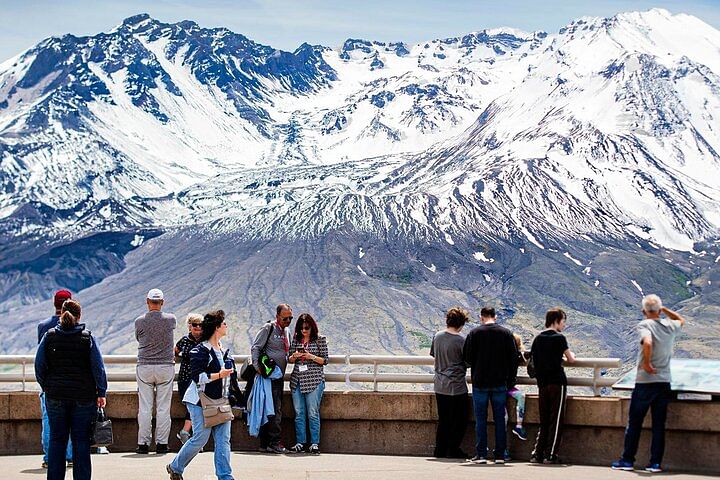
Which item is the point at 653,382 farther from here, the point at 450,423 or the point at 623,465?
the point at 450,423

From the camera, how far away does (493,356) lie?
63.1ft

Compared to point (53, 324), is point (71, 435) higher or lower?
lower

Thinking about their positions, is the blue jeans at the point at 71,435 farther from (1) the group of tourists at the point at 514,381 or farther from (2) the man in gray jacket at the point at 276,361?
(1) the group of tourists at the point at 514,381

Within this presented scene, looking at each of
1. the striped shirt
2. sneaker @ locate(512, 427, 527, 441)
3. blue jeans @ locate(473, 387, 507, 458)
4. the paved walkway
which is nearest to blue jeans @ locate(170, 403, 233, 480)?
the paved walkway

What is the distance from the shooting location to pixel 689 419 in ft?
60.5

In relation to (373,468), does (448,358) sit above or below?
above

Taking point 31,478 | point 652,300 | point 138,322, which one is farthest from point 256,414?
point 652,300

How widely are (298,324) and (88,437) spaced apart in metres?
5.04

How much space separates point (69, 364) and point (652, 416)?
7342 mm

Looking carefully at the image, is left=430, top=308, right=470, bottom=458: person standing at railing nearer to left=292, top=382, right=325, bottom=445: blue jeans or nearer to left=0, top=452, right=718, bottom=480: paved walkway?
left=0, top=452, right=718, bottom=480: paved walkway

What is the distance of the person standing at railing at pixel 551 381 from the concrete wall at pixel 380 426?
44cm

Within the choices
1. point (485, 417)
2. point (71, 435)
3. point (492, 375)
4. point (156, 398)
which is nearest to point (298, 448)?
point (156, 398)

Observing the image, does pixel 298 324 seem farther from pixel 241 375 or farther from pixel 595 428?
pixel 595 428

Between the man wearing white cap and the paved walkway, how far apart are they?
386 mm
